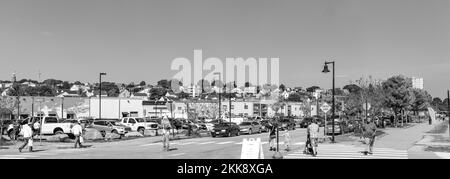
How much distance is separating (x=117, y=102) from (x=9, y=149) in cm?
6137

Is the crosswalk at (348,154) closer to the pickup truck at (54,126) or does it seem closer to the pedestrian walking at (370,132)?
the pedestrian walking at (370,132)

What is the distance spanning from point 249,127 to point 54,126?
1763cm

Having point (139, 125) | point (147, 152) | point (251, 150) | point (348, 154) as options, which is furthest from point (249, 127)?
point (251, 150)

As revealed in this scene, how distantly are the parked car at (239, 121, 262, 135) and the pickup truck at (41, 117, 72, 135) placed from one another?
15350 mm

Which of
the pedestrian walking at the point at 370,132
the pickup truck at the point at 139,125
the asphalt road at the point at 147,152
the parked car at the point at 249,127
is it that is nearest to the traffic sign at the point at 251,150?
the asphalt road at the point at 147,152

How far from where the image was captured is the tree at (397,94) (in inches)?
2498

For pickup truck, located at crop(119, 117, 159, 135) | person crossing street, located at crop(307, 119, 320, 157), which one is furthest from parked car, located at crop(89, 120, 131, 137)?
person crossing street, located at crop(307, 119, 320, 157)

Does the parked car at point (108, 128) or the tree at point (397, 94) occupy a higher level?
the tree at point (397, 94)

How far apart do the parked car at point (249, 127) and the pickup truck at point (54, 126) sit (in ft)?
50.4

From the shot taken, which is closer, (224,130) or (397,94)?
(224,130)

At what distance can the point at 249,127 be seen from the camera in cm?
4706

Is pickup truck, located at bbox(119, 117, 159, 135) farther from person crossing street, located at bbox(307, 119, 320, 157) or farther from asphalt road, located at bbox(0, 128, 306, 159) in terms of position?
person crossing street, located at bbox(307, 119, 320, 157)

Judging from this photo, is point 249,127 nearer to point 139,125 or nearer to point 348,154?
point 139,125

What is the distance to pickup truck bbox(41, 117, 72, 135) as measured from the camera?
1539 inches
